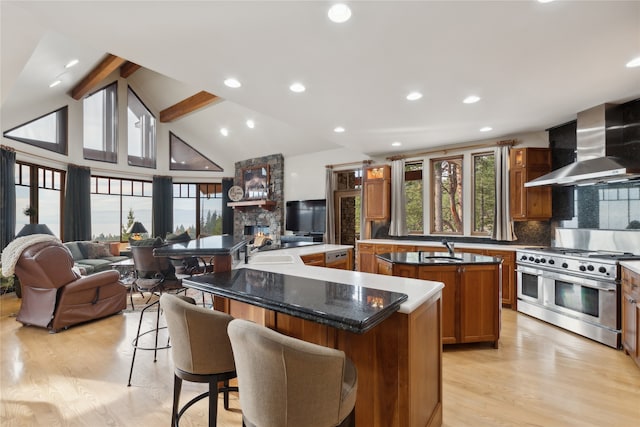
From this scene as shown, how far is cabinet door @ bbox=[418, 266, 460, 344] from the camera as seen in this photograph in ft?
9.17

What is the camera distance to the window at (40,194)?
5363 mm

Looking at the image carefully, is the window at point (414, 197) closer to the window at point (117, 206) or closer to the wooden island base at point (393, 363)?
the wooden island base at point (393, 363)

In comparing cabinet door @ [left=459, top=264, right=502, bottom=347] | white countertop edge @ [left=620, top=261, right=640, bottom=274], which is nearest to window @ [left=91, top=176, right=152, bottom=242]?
cabinet door @ [left=459, top=264, right=502, bottom=347]

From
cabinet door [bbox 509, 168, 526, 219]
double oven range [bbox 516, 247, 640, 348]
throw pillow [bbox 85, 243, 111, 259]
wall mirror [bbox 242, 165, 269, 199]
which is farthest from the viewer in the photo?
wall mirror [bbox 242, 165, 269, 199]

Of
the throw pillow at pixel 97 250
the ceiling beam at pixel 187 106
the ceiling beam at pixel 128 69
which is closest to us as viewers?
the throw pillow at pixel 97 250

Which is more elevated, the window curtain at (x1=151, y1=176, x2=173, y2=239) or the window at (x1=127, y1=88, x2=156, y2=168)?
the window at (x1=127, y1=88, x2=156, y2=168)

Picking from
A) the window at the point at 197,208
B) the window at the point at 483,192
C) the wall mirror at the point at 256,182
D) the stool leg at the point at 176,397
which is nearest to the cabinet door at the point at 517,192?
the window at the point at 483,192

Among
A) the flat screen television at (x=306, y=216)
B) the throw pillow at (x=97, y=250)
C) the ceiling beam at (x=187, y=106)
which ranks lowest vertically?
the throw pillow at (x=97, y=250)

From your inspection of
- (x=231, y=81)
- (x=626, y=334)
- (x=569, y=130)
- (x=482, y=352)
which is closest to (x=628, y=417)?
(x=482, y=352)

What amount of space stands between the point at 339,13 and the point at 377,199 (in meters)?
4.26

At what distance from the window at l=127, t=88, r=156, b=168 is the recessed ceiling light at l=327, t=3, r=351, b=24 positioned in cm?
782

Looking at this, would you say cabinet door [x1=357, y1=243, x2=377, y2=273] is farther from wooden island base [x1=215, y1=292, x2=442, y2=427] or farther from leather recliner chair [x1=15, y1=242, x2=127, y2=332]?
leather recliner chair [x1=15, y1=242, x2=127, y2=332]

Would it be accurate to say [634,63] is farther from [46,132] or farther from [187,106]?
[46,132]

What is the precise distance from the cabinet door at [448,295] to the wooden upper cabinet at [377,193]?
3009 mm
